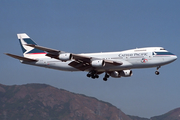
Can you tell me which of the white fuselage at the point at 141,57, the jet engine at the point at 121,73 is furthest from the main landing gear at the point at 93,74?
the jet engine at the point at 121,73

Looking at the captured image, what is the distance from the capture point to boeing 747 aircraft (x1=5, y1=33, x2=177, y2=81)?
2354 inches

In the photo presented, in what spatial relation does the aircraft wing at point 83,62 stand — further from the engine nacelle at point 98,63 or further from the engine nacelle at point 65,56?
the engine nacelle at point 65,56

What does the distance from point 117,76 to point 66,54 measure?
49.2 ft

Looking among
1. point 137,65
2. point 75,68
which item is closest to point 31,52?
point 75,68

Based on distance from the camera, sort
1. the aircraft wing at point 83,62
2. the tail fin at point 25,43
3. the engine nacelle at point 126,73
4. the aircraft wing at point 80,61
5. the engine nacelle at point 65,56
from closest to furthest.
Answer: the engine nacelle at point 65,56 < the aircraft wing at point 80,61 < the aircraft wing at point 83,62 < the engine nacelle at point 126,73 < the tail fin at point 25,43

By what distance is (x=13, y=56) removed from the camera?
63719 mm

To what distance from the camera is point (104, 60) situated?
202ft

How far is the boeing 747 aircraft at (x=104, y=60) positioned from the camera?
196 feet

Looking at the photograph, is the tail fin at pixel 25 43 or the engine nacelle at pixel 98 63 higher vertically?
the tail fin at pixel 25 43

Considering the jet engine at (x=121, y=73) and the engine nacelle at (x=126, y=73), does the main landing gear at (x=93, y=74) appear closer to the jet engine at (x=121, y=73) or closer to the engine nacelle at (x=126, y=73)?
the jet engine at (x=121, y=73)

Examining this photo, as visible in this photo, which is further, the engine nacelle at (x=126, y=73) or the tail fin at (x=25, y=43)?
the tail fin at (x=25, y=43)

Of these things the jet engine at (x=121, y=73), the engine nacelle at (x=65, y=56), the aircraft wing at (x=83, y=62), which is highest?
the engine nacelle at (x=65, y=56)

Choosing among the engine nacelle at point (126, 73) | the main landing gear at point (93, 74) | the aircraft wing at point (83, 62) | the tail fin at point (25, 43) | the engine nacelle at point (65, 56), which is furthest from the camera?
the tail fin at point (25, 43)

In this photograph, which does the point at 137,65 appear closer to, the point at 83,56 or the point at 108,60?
the point at 108,60
